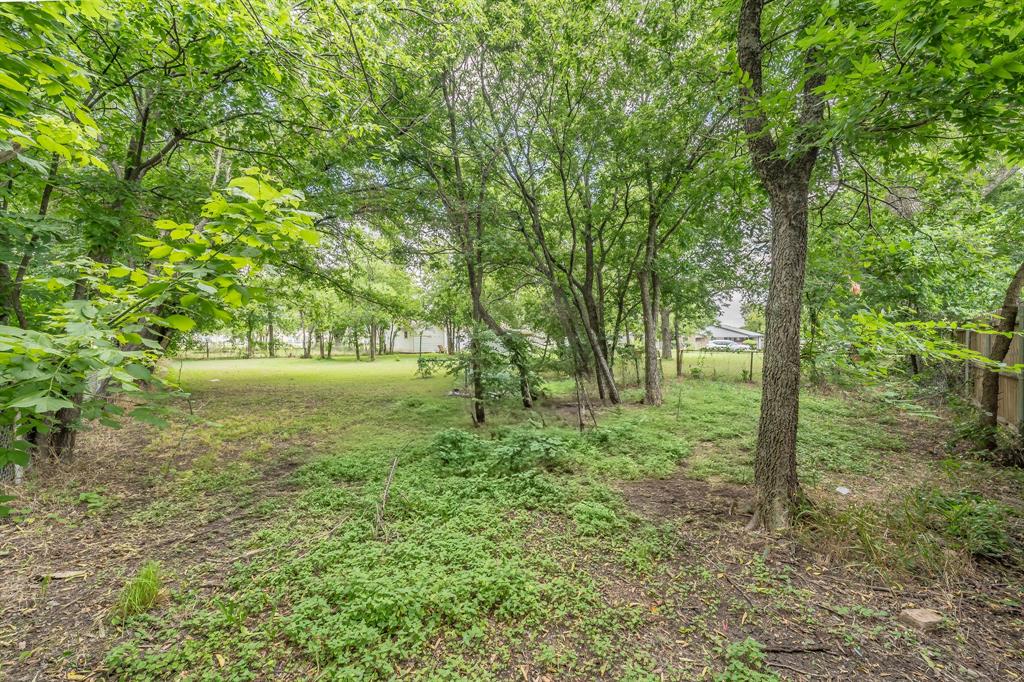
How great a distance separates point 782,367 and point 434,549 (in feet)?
10.3

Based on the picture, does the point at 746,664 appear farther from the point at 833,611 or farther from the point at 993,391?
the point at 993,391

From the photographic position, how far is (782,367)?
320cm

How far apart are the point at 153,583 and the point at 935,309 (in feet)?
40.4

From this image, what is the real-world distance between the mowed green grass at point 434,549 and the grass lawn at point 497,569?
2 centimetres

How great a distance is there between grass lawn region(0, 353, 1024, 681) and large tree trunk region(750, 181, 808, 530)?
0.95ft

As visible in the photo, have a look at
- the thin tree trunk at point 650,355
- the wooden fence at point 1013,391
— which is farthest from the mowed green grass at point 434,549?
the thin tree trunk at point 650,355

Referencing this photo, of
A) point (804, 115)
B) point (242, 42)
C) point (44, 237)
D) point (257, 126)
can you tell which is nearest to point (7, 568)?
point (44, 237)

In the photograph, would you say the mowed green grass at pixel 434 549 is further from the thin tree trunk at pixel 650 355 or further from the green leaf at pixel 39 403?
the thin tree trunk at pixel 650 355

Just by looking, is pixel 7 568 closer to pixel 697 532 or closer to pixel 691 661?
pixel 691 661

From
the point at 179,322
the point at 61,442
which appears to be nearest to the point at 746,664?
the point at 179,322

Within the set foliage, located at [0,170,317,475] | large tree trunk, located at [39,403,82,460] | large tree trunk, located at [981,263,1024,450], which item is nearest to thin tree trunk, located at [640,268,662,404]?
large tree trunk, located at [981,263,1024,450]

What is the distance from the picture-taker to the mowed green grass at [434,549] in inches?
81.3

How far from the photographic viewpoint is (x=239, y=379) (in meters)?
13.3

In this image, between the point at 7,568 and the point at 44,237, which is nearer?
the point at 7,568
